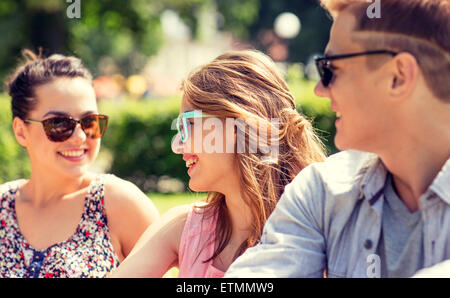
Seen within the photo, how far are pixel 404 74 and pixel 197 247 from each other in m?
1.27

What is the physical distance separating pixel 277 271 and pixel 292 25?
65.0 ft

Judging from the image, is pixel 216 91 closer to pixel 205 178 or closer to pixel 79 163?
pixel 205 178

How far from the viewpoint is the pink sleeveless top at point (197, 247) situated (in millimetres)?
2689

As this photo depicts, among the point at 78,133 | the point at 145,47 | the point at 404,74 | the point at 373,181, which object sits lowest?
the point at 373,181

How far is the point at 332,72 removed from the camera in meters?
2.06

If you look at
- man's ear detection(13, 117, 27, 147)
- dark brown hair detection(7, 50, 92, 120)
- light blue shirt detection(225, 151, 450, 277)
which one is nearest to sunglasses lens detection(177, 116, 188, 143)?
light blue shirt detection(225, 151, 450, 277)

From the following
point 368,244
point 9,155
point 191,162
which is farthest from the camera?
point 9,155

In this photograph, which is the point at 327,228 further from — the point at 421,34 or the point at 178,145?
the point at 178,145

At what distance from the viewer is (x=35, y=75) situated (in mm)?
3680

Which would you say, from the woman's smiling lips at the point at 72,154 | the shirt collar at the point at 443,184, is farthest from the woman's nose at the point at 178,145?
the shirt collar at the point at 443,184

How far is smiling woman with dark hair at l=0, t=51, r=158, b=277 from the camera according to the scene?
132 inches

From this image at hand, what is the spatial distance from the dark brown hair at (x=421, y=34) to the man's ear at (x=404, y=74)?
21 mm

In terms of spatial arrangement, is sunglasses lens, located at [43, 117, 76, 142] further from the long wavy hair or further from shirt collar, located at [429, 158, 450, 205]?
shirt collar, located at [429, 158, 450, 205]

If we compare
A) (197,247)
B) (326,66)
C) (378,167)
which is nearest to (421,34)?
(326,66)
